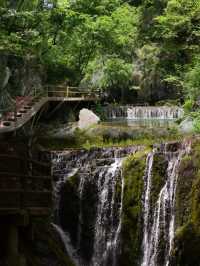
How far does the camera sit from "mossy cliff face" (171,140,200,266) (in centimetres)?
1555

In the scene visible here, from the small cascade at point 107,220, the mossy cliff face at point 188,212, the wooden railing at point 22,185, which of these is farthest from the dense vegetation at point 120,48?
the wooden railing at point 22,185

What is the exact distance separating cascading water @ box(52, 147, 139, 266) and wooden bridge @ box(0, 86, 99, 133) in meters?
4.22

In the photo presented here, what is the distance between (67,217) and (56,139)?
844 cm

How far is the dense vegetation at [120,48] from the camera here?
31.8m

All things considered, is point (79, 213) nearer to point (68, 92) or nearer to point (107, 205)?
point (107, 205)

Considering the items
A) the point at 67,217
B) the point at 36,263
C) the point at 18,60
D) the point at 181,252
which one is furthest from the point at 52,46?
the point at 36,263

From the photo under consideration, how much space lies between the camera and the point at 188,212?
16.2 m

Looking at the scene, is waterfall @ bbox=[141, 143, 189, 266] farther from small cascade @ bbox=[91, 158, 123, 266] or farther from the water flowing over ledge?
small cascade @ bbox=[91, 158, 123, 266]

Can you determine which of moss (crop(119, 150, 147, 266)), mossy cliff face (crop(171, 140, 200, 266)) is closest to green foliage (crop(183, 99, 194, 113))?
moss (crop(119, 150, 147, 266))

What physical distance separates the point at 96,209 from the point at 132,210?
175cm

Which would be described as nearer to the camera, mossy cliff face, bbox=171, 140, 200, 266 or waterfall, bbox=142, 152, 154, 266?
mossy cliff face, bbox=171, 140, 200, 266

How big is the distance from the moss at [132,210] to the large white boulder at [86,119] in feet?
35.0

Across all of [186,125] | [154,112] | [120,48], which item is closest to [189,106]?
[186,125]

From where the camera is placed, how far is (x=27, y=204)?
38.7 feet
